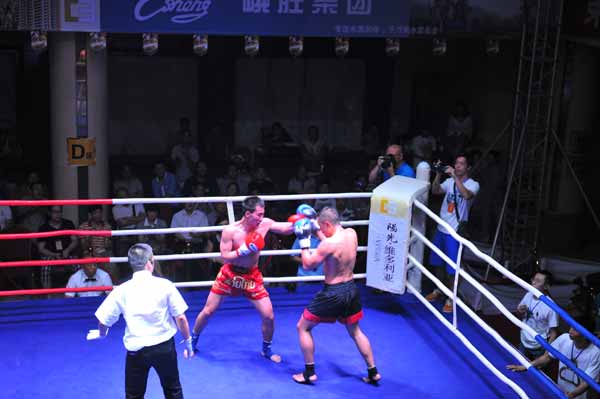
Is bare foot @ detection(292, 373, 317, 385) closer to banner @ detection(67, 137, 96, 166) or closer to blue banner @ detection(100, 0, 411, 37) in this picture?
banner @ detection(67, 137, 96, 166)

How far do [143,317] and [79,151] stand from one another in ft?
15.7

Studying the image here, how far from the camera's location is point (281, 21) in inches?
347

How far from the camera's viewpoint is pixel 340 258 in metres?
5.16

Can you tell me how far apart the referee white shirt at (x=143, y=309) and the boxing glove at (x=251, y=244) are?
89 centimetres

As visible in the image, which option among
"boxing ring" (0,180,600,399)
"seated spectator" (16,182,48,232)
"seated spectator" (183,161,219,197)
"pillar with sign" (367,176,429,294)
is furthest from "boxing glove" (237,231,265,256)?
"seated spectator" (183,161,219,197)

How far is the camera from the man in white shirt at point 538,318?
5715 mm

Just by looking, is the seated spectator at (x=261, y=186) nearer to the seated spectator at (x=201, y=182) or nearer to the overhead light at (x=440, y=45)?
the seated spectator at (x=201, y=182)

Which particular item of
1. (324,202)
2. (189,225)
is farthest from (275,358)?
(324,202)

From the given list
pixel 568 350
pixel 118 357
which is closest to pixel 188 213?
pixel 118 357

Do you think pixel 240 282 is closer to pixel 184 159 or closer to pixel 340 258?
pixel 340 258

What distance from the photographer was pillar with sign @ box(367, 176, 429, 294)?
6.28 m

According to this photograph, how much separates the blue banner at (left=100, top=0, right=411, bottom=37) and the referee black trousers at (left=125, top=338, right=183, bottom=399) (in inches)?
191

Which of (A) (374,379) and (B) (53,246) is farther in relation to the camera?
(B) (53,246)

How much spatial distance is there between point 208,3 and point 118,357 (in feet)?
14.5
